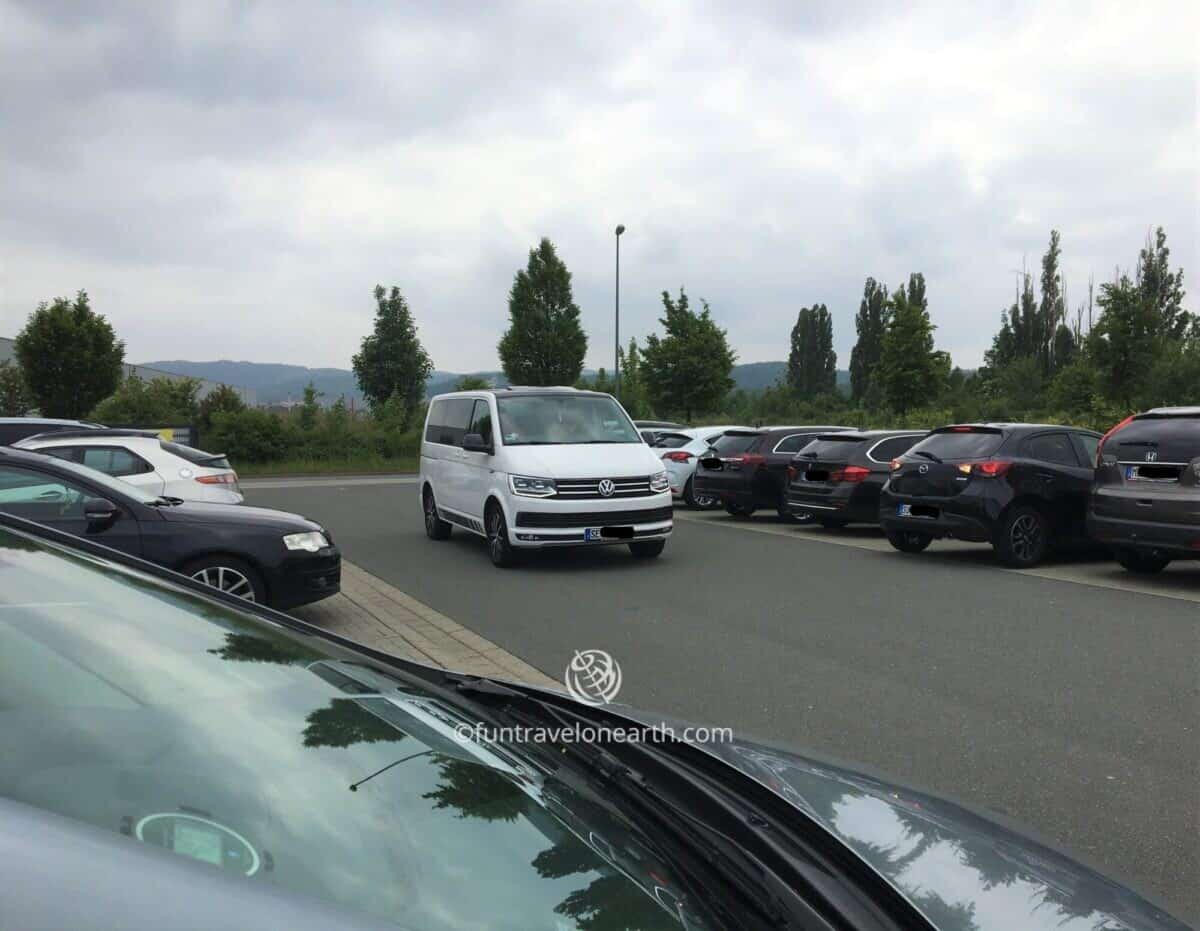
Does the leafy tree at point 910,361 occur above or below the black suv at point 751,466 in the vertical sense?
above

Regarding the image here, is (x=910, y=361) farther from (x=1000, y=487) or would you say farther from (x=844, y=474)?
(x=1000, y=487)

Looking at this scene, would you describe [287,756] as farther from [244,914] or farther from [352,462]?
[352,462]

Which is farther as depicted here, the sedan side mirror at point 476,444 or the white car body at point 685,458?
the white car body at point 685,458

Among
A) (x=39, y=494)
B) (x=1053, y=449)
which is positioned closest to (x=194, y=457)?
(x=39, y=494)

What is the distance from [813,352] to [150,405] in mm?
63833

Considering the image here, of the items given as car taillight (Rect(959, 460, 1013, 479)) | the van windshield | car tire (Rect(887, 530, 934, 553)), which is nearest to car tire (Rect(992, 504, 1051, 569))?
car taillight (Rect(959, 460, 1013, 479))

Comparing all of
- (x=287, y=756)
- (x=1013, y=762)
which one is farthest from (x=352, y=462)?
(x=287, y=756)

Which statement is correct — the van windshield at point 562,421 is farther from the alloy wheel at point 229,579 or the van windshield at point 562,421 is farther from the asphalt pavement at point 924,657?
the alloy wheel at point 229,579

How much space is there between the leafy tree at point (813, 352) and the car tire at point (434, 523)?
74.8 meters

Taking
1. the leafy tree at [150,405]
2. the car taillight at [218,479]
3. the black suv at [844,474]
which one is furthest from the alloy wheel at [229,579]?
the leafy tree at [150,405]

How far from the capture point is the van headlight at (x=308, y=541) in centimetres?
751

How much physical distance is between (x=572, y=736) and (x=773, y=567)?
8962mm

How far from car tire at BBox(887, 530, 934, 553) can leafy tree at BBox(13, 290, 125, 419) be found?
30452 mm

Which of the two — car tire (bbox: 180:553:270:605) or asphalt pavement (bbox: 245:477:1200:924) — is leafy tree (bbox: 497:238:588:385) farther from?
car tire (bbox: 180:553:270:605)
